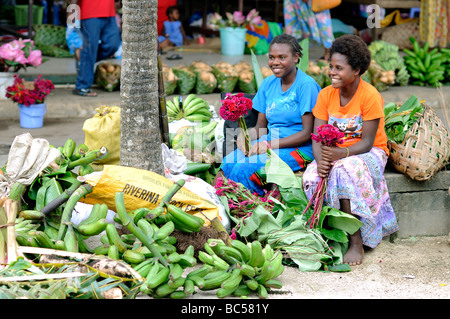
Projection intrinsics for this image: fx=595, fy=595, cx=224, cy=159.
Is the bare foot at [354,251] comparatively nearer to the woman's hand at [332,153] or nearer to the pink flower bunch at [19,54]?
the woman's hand at [332,153]

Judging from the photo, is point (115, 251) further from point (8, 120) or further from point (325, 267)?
point (8, 120)

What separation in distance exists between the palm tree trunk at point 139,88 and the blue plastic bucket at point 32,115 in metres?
2.69

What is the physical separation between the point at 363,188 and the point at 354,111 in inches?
21.3

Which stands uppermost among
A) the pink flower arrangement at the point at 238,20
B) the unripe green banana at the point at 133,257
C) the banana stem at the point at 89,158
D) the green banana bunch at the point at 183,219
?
the pink flower arrangement at the point at 238,20

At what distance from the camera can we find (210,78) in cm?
745

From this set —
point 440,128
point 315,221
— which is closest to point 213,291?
point 315,221

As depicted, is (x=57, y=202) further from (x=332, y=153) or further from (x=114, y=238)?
(x=332, y=153)

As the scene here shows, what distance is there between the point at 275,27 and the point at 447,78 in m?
3.20

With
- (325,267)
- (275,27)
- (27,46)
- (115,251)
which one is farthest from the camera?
(275,27)

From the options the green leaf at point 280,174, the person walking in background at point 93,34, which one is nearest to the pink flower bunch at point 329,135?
the green leaf at point 280,174

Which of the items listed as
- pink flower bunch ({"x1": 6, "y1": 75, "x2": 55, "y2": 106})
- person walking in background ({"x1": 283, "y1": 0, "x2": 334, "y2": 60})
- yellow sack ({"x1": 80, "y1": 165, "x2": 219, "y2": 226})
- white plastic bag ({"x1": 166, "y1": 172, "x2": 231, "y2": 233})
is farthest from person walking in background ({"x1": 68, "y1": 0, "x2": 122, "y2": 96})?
yellow sack ({"x1": 80, "y1": 165, "x2": 219, "y2": 226})

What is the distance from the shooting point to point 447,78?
8562mm

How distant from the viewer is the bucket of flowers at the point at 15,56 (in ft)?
22.3

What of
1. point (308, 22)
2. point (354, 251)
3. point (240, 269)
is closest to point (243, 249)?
point (240, 269)
